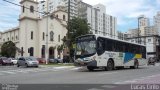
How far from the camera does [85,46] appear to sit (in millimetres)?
25859

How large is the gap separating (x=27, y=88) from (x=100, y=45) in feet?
46.5

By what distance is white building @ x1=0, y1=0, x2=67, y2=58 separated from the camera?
Answer: 269 ft

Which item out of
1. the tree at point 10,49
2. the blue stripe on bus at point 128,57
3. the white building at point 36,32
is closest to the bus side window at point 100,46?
the blue stripe on bus at point 128,57

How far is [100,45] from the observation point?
84.6 ft

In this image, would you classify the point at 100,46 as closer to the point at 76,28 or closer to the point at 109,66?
the point at 109,66

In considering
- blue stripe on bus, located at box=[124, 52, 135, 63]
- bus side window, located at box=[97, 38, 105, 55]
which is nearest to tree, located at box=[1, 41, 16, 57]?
blue stripe on bus, located at box=[124, 52, 135, 63]

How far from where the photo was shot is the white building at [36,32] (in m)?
82.1

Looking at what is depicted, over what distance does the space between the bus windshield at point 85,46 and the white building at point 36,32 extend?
54.5 m

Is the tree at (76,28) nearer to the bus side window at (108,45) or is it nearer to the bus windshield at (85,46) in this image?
the bus side window at (108,45)

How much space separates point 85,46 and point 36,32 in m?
61.9

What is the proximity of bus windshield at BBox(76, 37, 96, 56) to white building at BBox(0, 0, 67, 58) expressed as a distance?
54545 millimetres

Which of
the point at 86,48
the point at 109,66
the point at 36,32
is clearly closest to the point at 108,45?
the point at 109,66

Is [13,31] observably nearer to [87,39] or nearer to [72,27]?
[72,27]

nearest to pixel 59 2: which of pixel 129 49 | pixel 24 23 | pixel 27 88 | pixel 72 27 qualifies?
pixel 24 23
